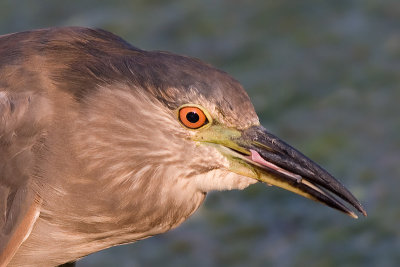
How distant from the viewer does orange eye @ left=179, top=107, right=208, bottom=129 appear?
428 cm

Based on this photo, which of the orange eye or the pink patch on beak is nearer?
the orange eye

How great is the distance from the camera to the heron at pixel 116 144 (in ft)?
14.2

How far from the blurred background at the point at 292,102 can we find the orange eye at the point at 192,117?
3.49 metres

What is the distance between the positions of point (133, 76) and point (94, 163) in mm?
447

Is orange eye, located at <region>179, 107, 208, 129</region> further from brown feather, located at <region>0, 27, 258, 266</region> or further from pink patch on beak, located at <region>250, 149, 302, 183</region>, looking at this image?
pink patch on beak, located at <region>250, 149, 302, 183</region>

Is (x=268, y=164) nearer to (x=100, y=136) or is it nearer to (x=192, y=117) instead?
(x=192, y=117)

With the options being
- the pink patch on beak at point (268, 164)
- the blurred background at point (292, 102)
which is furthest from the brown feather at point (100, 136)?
the blurred background at point (292, 102)

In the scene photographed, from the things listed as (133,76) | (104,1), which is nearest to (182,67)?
(133,76)

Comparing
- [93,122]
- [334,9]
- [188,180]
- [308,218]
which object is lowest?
[188,180]

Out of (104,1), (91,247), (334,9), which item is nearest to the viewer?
(91,247)

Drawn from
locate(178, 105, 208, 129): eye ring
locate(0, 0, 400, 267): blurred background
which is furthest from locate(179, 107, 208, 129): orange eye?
locate(0, 0, 400, 267): blurred background

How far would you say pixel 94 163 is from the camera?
448cm

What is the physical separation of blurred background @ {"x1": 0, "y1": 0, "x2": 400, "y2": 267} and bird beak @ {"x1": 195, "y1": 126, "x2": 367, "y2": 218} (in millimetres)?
3130

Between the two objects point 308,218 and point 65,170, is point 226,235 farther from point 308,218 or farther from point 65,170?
point 65,170
